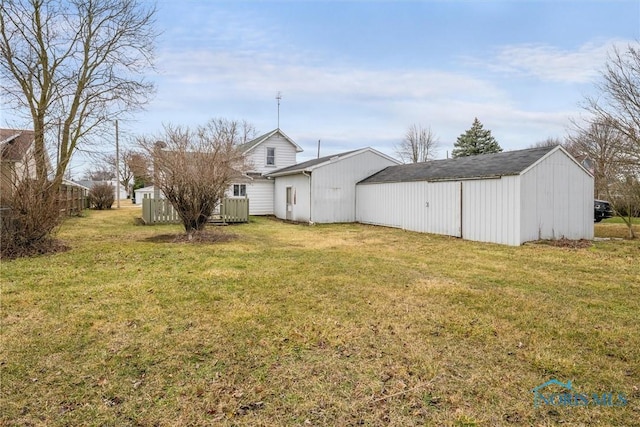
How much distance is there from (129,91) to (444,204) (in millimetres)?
11819

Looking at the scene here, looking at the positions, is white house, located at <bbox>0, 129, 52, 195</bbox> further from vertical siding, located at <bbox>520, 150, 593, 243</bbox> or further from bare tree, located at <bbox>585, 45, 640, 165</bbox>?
bare tree, located at <bbox>585, 45, 640, 165</bbox>

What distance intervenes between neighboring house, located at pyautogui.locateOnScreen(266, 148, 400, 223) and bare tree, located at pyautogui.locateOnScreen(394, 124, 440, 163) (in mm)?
28456

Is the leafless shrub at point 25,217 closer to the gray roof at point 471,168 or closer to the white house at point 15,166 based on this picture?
the white house at point 15,166

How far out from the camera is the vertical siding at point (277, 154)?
23062mm

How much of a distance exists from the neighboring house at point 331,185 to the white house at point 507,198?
4.17 m

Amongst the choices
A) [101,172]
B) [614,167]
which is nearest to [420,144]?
[614,167]

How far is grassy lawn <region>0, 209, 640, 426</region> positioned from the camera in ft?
8.20

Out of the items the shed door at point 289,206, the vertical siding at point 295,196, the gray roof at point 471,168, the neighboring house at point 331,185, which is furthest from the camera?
the shed door at point 289,206

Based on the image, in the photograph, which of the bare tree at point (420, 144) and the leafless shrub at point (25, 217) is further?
the bare tree at point (420, 144)

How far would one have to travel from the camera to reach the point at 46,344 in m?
3.47

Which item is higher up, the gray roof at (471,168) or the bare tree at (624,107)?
the bare tree at (624,107)

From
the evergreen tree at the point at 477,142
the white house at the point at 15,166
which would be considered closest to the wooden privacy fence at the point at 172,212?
the white house at the point at 15,166

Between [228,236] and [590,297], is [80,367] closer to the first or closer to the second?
[590,297]

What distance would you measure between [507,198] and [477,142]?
30.7m
